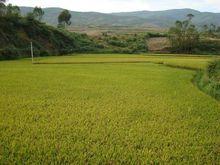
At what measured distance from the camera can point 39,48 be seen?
41.8m

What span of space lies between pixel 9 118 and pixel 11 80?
745cm

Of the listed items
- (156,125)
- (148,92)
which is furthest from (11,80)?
(156,125)

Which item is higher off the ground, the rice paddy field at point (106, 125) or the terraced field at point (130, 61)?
the rice paddy field at point (106, 125)

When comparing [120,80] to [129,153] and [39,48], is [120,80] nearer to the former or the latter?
[129,153]

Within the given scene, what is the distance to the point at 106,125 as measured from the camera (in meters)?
8.50

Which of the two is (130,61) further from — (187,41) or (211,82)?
(187,41)

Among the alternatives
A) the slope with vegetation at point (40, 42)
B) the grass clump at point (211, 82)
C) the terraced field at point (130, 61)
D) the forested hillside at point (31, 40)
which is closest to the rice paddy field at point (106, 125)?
the grass clump at point (211, 82)

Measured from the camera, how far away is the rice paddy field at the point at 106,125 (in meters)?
6.48

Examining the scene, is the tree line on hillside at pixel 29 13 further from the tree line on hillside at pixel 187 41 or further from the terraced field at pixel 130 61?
the tree line on hillside at pixel 187 41

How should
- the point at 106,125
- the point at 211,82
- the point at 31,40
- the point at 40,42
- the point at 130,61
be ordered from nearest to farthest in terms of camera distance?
the point at 106,125 → the point at 211,82 → the point at 130,61 → the point at 31,40 → the point at 40,42

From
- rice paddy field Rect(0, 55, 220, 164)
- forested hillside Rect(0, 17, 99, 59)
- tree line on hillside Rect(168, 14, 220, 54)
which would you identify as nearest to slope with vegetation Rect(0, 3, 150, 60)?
forested hillside Rect(0, 17, 99, 59)

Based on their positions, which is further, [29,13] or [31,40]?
[29,13]

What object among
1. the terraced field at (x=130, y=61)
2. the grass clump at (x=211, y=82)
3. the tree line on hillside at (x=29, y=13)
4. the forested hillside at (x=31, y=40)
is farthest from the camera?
the tree line on hillside at (x=29, y=13)

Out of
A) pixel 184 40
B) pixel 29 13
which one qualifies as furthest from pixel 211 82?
pixel 29 13
